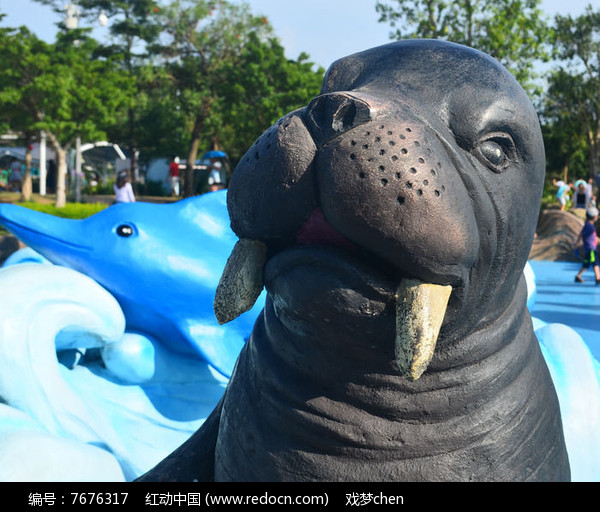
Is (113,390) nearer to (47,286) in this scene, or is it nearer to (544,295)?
(47,286)

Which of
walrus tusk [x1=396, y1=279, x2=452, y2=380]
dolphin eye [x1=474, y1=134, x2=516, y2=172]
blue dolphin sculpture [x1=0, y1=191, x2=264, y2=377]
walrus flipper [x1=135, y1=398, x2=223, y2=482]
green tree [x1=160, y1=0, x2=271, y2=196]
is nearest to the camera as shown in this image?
walrus tusk [x1=396, y1=279, x2=452, y2=380]

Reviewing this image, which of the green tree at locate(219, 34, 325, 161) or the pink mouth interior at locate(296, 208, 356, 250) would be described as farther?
the green tree at locate(219, 34, 325, 161)

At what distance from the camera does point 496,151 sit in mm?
1314

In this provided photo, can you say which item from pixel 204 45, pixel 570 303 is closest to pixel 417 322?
pixel 570 303

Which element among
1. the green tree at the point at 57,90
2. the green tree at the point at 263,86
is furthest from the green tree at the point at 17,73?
the green tree at the point at 263,86

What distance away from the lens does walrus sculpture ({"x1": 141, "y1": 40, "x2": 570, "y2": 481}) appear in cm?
115

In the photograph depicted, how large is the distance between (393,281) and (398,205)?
0.48 ft

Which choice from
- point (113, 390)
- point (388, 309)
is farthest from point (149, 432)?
point (388, 309)

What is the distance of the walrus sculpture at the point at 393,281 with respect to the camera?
45.1 inches

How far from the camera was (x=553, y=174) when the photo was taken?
37.6 metres

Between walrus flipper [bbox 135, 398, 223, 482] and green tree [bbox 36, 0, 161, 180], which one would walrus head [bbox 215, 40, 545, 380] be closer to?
walrus flipper [bbox 135, 398, 223, 482]

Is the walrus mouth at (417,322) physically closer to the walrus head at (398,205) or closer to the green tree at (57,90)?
the walrus head at (398,205)

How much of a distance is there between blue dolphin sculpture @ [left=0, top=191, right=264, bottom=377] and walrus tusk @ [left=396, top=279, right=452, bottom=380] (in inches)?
87.9

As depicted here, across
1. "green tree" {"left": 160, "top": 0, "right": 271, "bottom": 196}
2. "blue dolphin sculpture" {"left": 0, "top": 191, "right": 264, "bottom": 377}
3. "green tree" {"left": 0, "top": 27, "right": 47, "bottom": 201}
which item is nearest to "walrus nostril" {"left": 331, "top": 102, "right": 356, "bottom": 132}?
"blue dolphin sculpture" {"left": 0, "top": 191, "right": 264, "bottom": 377}
